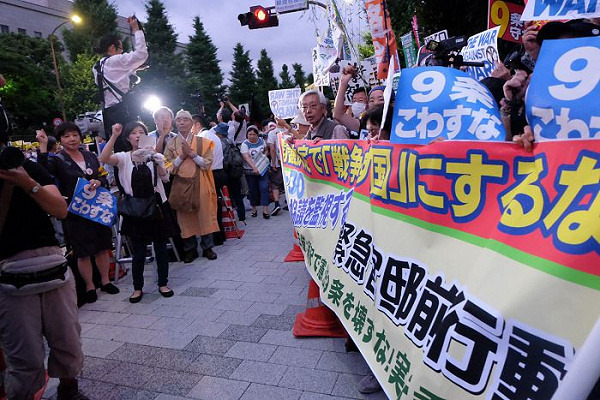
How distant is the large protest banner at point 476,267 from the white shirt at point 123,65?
13.4ft

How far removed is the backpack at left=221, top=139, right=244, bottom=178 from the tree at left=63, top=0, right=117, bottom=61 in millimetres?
36669

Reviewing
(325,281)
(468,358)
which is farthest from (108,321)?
(468,358)

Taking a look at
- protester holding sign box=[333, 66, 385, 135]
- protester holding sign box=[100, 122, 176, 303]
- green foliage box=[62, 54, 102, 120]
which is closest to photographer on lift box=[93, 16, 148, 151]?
protester holding sign box=[100, 122, 176, 303]

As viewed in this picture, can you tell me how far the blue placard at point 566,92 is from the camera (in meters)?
1.21

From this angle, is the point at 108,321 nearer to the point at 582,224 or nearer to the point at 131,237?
the point at 131,237

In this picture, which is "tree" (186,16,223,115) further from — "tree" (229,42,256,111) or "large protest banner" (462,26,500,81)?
"large protest banner" (462,26,500,81)

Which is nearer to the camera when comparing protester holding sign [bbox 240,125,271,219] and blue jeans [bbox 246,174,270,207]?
protester holding sign [bbox 240,125,271,219]

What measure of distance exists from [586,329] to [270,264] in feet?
15.3

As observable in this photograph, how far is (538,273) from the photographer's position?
1.19 meters

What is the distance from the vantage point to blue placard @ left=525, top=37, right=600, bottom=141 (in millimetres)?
1213

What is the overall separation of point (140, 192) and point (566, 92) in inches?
164

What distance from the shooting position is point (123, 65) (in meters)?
5.29

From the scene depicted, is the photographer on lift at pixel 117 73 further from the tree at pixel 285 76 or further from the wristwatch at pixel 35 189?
the tree at pixel 285 76

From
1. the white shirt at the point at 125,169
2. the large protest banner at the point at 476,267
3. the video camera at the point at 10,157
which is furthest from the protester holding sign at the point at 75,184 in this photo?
the large protest banner at the point at 476,267
